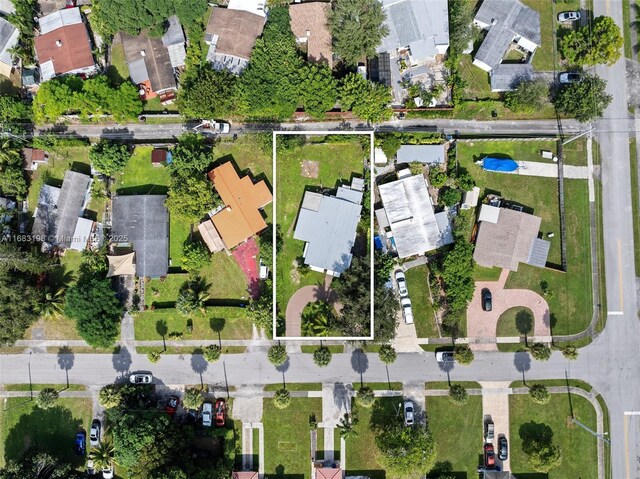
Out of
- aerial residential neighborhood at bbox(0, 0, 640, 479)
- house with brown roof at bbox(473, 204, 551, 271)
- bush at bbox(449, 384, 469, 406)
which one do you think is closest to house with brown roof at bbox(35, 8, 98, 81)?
aerial residential neighborhood at bbox(0, 0, 640, 479)

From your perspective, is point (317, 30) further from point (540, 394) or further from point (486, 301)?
point (540, 394)

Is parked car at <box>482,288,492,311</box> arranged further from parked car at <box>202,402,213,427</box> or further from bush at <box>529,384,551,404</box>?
parked car at <box>202,402,213,427</box>

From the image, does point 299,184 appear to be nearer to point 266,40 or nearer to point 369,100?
point 369,100

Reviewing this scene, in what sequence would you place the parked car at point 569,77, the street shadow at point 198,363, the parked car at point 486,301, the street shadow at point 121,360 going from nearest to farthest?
the parked car at point 486,301, the parked car at point 569,77, the street shadow at point 198,363, the street shadow at point 121,360

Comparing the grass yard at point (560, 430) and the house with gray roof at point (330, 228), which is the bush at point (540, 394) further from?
the house with gray roof at point (330, 228)

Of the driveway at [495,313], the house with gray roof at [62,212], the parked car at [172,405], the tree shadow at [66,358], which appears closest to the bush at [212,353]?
the parked car at [172,405]
